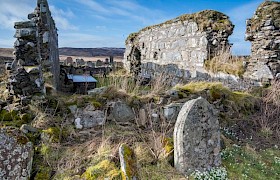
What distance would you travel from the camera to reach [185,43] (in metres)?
9.81

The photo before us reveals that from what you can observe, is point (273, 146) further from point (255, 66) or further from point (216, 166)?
point (255, 66)

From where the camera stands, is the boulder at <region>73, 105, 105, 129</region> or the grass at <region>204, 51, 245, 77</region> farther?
the grass at <region>204, 51, 245, 77</region>

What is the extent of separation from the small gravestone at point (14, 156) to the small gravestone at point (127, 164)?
1.20 metres

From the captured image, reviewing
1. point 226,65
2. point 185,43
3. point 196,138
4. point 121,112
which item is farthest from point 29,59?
point 185,43

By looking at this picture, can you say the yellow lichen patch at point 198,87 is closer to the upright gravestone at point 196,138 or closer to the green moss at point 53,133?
the upright gravestone at point 196,138

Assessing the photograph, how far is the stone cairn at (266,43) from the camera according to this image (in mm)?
7422

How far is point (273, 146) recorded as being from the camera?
5.10 meters

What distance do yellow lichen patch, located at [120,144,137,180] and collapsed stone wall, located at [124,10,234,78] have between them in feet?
20.3

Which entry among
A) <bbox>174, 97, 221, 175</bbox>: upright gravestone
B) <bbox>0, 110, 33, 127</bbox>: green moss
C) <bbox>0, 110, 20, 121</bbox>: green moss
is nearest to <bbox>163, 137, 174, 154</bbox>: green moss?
<bbox>174, 97, 221, 175</bbox>: upright gravestone

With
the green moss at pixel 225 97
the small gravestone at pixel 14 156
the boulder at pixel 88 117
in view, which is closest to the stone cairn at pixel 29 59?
the boulder at pixel 88 117

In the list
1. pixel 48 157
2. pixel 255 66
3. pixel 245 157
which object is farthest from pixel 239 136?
pixel 48 157

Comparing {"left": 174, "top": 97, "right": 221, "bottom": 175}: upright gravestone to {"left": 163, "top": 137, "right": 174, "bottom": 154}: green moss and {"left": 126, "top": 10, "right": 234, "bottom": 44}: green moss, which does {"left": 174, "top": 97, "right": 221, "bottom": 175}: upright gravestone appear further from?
{"left": 126, "top": 10, "right": 234, "bottom": 44}: green moss

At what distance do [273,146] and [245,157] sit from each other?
3.58ft

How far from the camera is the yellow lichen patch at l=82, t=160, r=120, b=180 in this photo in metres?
2.99
